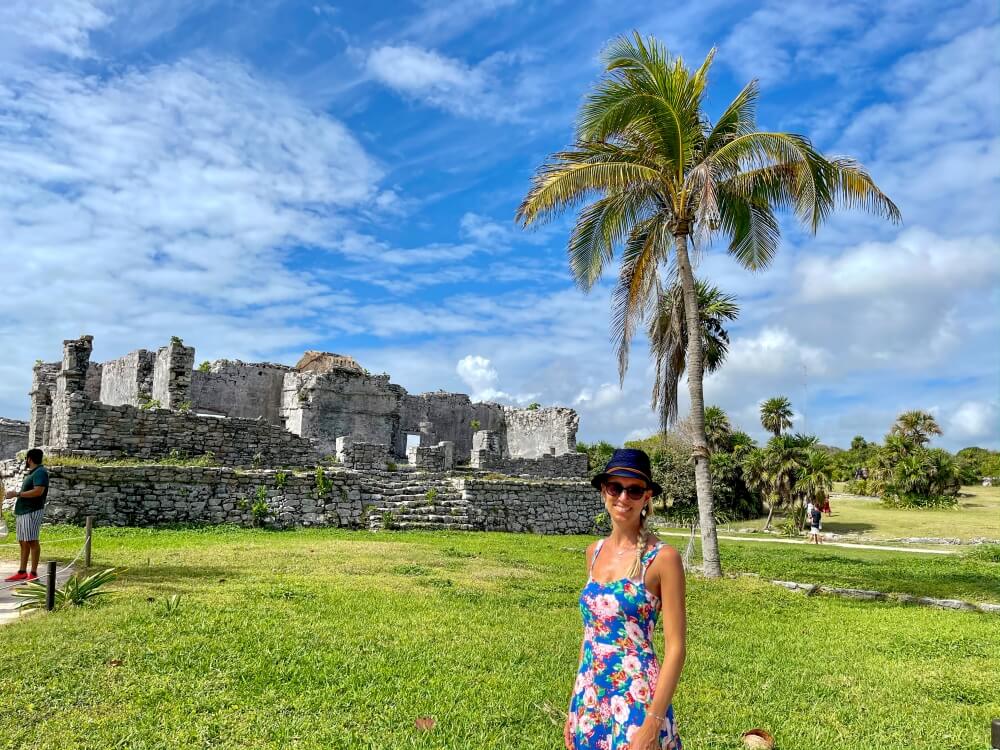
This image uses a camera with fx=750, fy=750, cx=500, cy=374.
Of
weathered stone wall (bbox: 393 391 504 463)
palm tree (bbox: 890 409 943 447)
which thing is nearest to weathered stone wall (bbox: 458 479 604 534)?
weathered stone wall (bbox: 393 391 504 463)

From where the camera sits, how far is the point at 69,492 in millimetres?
14539

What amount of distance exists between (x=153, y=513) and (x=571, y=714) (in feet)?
47.9

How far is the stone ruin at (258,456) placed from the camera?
1579cm

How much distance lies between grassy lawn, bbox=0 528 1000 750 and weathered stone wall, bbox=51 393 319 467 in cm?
755

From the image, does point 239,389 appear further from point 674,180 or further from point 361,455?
point 674,180

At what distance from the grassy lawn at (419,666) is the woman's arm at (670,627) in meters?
2.09

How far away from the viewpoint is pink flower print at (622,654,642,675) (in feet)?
9.51

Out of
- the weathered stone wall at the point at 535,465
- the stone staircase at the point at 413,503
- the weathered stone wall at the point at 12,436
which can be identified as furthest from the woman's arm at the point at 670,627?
the weathered stone wall at the point at 12,436

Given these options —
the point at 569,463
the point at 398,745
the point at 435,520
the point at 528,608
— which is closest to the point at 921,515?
the point at 569,463

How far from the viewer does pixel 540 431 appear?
33.4 metres

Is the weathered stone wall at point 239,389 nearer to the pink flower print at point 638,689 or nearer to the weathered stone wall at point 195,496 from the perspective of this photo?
the weathered stone wall at point 195,496

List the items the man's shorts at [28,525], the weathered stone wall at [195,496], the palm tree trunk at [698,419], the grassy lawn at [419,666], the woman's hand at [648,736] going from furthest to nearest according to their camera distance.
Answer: the weathered stone wall at [195,496] → the palm tree trunk at [698,419] → the man's shorts at [28,525] → the grassy lawn at [419,666] → the woman's hand at [648,736]

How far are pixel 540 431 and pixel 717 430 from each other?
43.4 feet

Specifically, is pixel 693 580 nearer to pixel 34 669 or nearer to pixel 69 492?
pixel 34 669
